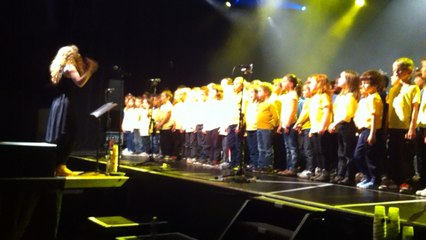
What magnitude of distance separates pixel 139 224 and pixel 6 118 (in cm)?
521

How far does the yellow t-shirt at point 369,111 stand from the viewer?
5309 mm

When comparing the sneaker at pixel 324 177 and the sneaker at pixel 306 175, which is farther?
the sneaker at pixel 306 175

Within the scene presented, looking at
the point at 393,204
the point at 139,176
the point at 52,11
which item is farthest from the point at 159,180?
the point at 52,11

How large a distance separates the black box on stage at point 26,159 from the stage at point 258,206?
170cm

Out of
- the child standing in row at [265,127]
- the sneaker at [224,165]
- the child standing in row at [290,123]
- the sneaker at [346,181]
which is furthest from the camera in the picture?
the sneaker at [224,165]

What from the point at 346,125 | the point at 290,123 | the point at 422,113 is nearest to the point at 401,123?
the point at 422,113

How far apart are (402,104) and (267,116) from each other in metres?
2.38

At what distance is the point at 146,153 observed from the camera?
1136cm

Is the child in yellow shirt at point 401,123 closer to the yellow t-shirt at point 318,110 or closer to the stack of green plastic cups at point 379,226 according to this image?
the yellow t-shirt at point 318,110

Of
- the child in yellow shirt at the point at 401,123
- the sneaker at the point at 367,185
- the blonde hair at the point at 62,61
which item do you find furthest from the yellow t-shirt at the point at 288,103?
the blonde hair at the point at 62,61

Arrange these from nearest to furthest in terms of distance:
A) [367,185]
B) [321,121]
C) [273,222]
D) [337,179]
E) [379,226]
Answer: [379,226] < [273,222] < [367,185] < [337,179] < [321,121]

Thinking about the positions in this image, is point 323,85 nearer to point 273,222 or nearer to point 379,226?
point 273,222

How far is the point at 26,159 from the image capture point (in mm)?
3598

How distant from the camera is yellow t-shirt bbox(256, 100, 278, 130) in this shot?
23.3ft
